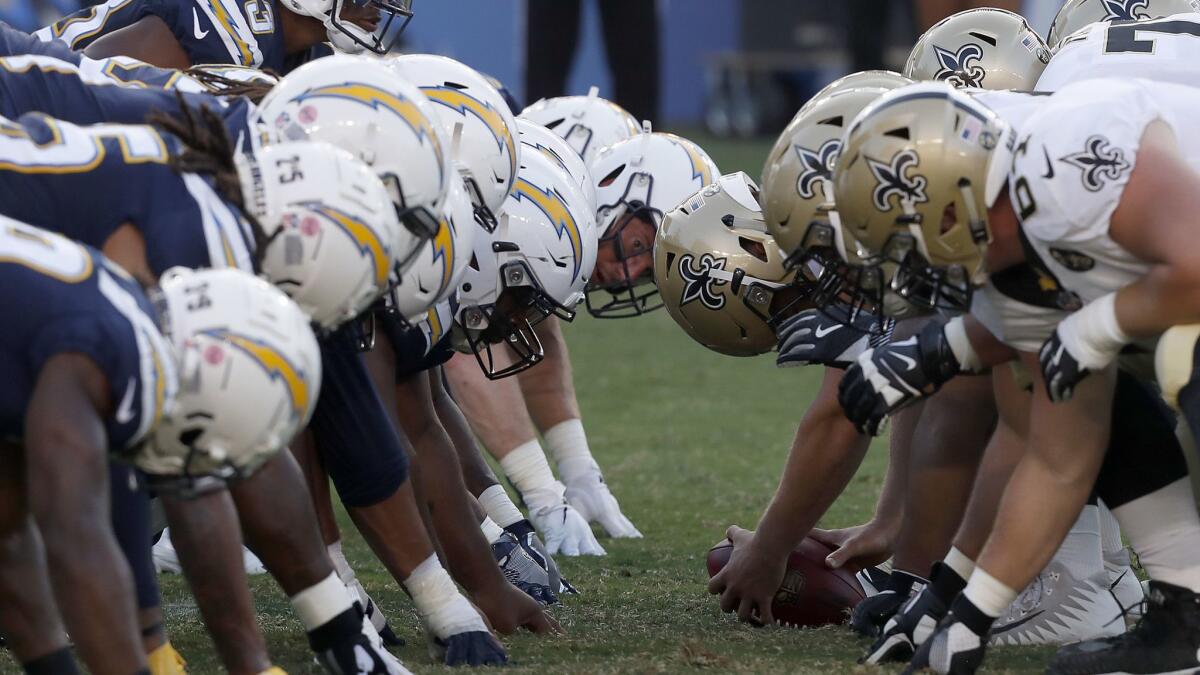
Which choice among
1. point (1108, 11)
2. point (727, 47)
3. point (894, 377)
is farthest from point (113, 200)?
point (727, 47)

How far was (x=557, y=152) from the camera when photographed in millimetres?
4762

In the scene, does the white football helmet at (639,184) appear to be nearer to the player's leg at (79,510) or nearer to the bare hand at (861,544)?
the bare hand at (861,544)

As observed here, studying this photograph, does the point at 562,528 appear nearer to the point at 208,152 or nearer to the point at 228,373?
the point at 208,152

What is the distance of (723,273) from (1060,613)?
1.15 m

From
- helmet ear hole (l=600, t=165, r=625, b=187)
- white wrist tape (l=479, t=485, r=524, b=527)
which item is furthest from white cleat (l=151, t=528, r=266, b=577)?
helmet ear hole (l=600, t=165, r=625, b=187)

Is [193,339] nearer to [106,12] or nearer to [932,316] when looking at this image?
[932,316]

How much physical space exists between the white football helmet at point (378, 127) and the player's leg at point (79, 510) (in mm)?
909

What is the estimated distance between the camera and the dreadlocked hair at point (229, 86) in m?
3.97

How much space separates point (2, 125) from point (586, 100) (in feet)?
10.2

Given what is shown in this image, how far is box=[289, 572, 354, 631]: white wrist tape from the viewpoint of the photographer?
331 cm

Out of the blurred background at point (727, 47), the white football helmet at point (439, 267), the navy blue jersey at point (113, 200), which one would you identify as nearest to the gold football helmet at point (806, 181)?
the white football helmet at point (439, 267)

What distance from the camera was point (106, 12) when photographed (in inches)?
196

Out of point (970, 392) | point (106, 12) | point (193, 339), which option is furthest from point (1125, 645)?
point (106, 12)

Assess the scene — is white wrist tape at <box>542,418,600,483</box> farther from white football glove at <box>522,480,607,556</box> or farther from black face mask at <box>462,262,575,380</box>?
black face mask at <box>462,262,575,380</box>
